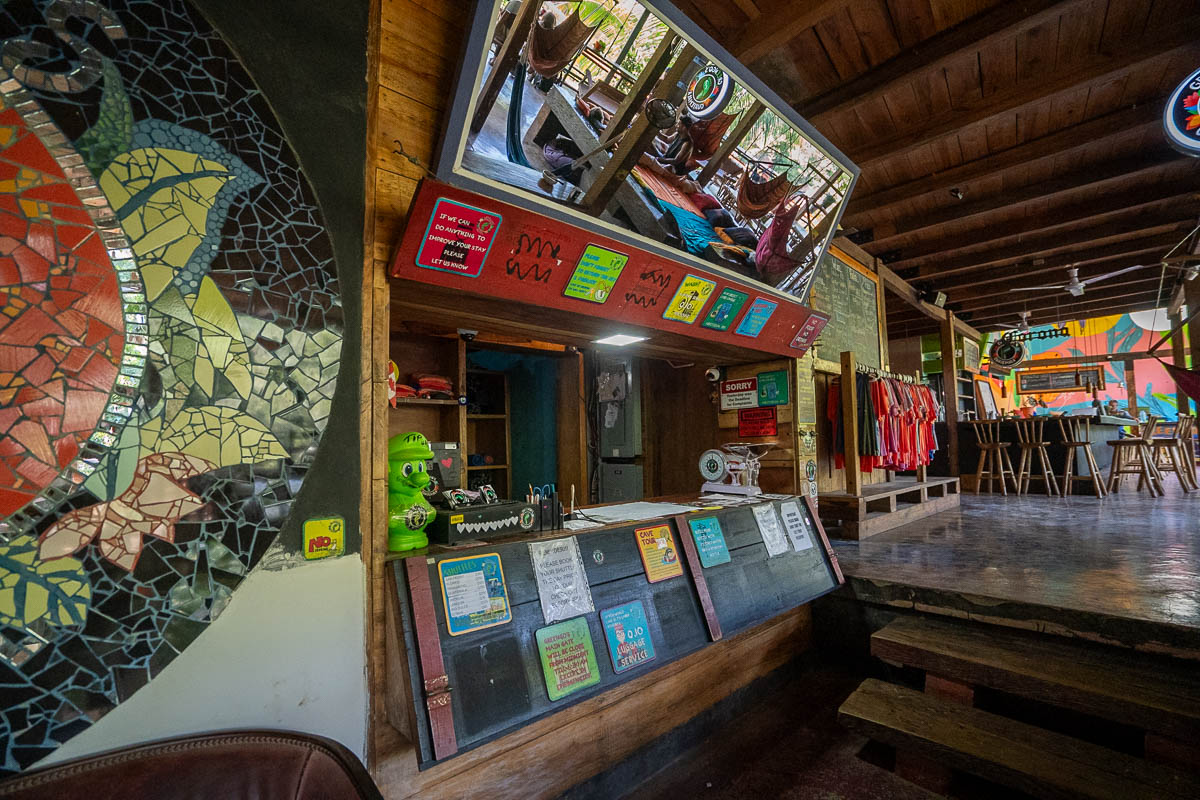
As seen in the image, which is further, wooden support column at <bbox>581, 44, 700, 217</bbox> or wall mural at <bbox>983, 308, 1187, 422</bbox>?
wall mural at <bbox>983, 308, 1187, 422</bbox>

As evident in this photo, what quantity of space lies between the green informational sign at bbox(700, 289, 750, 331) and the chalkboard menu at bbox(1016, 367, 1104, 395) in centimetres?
1523

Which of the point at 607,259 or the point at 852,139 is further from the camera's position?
the point at 852,139

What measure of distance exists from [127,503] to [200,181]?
812 mm

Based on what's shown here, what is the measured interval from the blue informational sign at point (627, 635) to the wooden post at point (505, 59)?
5.93 ft

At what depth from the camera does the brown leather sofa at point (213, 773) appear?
3.33 ft

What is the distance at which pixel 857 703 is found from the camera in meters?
2.31

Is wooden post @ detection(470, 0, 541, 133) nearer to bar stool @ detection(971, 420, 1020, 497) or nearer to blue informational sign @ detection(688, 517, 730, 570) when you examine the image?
blue informational sign @ detection(688, 517, 730, 570)

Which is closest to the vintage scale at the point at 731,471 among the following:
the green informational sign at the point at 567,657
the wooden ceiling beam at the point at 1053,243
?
the green informational sign at the point at 567,657

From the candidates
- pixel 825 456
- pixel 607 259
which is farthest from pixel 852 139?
pixel 607 259

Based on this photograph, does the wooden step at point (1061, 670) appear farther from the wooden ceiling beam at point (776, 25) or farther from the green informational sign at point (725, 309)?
the wooden ceiling beam at point (776, 25)

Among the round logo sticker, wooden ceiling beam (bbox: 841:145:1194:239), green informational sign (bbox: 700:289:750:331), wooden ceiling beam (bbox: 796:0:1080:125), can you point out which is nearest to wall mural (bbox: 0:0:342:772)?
green informational sign (bbox: 700:289:750:331)

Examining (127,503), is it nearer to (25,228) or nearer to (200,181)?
(25,228)

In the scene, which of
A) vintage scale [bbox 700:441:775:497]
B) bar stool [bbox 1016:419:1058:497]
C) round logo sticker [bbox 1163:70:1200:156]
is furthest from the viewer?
bar stool [bbox 1016:419:1058:497]

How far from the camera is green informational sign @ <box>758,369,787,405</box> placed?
11.6 ft
